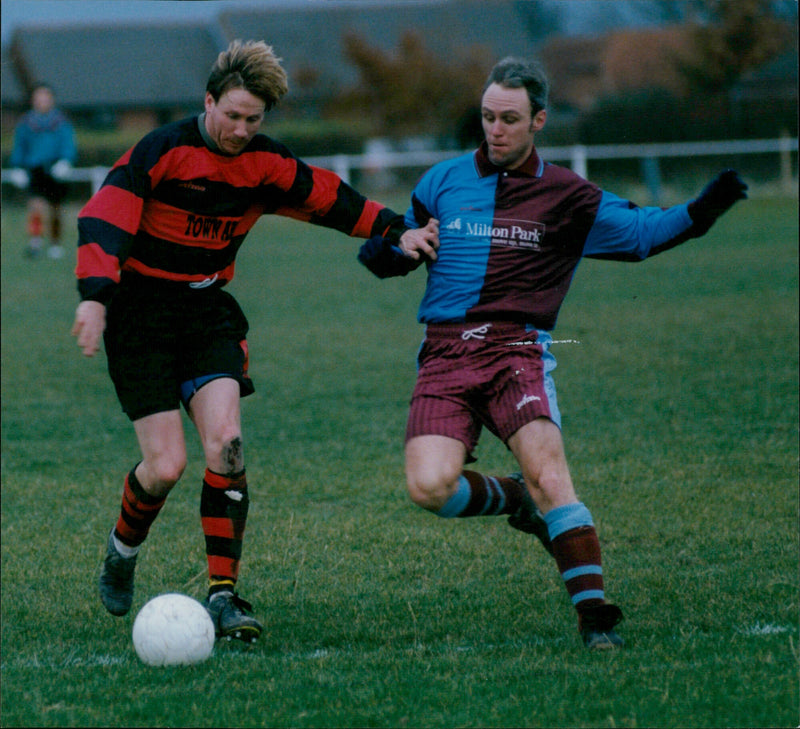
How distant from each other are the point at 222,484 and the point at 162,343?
0.55 m

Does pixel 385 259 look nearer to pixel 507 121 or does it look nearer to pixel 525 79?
pixel 507 121

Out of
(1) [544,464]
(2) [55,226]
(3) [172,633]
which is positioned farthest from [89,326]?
(2) [55,226]

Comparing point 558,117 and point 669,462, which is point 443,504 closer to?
point 669,462

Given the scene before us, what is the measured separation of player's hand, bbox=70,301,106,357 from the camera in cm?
400

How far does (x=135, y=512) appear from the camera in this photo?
4570 millimetres

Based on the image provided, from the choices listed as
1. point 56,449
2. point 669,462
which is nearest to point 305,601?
point 669,462

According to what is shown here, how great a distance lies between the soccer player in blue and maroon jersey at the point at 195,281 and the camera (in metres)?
4.28

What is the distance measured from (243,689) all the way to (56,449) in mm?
4190

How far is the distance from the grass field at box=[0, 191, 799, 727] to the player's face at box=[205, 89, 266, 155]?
4.59ft

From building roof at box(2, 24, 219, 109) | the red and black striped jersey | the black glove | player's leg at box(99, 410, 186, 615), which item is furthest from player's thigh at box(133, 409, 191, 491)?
building roof at box(2, 24, 219, 109)

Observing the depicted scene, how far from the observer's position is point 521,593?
15.5ft

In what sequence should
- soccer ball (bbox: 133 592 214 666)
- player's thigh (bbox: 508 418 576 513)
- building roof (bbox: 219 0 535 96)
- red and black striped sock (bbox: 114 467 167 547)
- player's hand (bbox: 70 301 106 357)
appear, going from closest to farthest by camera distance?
soccer ball (bbox: 133 592 214 666), player's hand (bbox: 70 301 106 357), player's thigh (bbox: 508 418 576 513), red and black striped sock (bbox: 114 467 167 547), building roof (bbox: 219 0 535 96)

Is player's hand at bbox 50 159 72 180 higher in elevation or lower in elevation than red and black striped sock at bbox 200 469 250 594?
higher

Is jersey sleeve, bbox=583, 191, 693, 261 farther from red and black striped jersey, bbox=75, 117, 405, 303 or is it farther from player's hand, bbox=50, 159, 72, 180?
player's hand, bbox=50, 159, 72, 180
